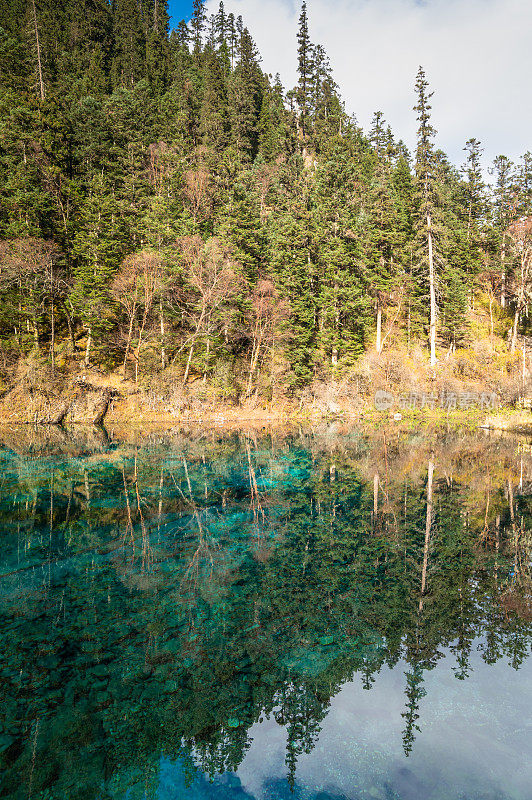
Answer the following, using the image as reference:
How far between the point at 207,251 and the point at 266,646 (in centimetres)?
2724

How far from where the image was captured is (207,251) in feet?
94.7

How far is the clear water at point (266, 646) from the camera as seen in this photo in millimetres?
4164

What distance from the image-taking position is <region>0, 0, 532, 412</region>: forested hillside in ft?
101

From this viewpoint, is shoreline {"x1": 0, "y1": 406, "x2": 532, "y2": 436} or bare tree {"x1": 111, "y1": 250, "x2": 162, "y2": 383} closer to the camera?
shoreline {"x1": 0, "y1": 406, "x2": 532, "y2": 436}

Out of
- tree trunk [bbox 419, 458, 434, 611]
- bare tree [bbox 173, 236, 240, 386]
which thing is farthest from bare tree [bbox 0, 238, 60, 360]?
tree trunk [bbox 419, 458, 434, 611]

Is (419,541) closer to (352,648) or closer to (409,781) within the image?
(352,648)

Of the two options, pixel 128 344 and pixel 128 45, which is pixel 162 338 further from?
pixel 128 45

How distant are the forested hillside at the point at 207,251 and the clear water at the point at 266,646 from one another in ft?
68.2

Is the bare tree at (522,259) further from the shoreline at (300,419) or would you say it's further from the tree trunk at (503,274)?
the shoreline at (300,419)

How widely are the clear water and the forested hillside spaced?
2079 centimetres

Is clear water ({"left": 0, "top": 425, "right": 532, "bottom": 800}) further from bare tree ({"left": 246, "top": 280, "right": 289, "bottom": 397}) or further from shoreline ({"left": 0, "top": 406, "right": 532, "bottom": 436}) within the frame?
bare tree ({"left": 246, "top": 280, "right": 289, "bottom": 397})

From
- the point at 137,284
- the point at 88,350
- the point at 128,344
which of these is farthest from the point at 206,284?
the point at 88,350

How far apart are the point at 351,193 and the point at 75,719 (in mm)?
41120

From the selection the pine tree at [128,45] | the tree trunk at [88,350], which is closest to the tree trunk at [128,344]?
the tree trunk at [88,350]
